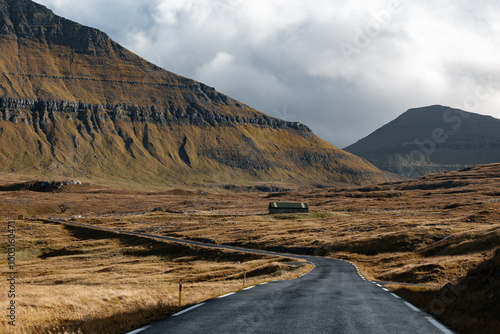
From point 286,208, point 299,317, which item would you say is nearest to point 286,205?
point 286,208

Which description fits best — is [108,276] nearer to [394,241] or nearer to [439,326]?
[394,241]

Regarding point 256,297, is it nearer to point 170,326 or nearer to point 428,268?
point 170,326

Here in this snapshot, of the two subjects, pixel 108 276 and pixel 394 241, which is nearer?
pixel 108 276

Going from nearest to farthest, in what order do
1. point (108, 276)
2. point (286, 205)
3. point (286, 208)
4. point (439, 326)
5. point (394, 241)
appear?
point (439, 326) < point (108, 276) < point (394, 241) < point (286, 208) < point (286, 205)

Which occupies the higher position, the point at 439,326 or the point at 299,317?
the point at 299,317

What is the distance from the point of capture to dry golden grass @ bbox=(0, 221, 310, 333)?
16.8m

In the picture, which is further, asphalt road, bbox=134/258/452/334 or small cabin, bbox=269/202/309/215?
small cabin, bbox=269/202/309/215

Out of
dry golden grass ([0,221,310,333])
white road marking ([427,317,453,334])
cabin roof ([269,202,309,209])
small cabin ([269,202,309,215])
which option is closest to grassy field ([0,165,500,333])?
white road marking ([427,317,453,334])

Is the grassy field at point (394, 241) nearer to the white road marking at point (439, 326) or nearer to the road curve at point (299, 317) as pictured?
the white road marking at point (439, 326)

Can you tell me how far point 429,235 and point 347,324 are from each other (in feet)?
188

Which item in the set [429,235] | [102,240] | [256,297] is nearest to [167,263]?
[102,240]

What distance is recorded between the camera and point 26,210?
15912cm

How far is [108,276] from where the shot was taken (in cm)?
5450

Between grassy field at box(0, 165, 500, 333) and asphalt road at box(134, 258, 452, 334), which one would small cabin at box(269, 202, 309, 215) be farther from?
asphalt road at box(134, 258, 452, 334)
